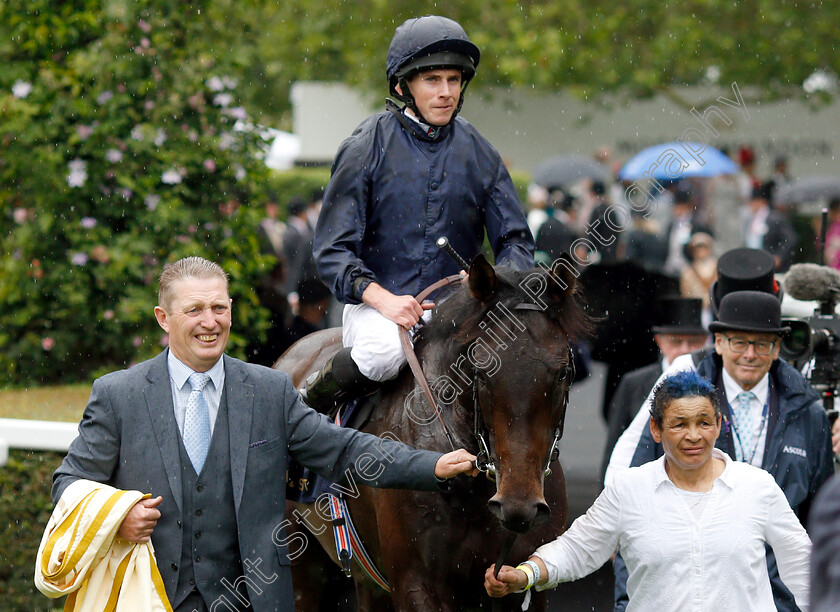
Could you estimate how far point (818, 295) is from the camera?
6.11 m

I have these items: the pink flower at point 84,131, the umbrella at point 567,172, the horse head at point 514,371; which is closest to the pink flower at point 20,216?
the pink flower at point 84,131

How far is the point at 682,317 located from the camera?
24.7ft

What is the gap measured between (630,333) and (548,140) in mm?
13215

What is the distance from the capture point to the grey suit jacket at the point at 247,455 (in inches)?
147

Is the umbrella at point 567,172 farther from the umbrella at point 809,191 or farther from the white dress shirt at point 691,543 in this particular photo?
the white dress shirt at point 691,543

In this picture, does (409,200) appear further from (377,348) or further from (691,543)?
(691,543)

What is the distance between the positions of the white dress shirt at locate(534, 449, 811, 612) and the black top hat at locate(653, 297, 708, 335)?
328 cm

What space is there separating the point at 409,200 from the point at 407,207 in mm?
29

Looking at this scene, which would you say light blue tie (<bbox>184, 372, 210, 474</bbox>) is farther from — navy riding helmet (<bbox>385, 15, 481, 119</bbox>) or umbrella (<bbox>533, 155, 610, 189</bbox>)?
umbrella (<bbox>533, 155, 610, 189</bbox>)

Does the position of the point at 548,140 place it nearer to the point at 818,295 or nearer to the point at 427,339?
the point at 818,295

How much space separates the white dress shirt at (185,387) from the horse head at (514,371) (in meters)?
0.82

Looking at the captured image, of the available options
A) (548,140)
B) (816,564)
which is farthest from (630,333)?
(548,140)

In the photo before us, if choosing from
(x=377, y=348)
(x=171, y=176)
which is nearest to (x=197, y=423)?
(x=377, y=348)

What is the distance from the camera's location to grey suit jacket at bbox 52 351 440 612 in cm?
374
